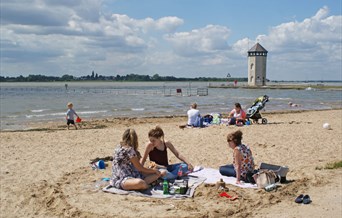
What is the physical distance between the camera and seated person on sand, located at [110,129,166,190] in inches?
244

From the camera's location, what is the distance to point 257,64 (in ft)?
279

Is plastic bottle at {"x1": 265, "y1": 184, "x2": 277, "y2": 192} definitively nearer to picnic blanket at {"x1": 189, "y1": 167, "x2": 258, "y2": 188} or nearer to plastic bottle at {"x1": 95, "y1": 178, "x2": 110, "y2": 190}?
picnic blanket at {"x1": 189, "y1": 167, "x2": 258, "y2": 188}

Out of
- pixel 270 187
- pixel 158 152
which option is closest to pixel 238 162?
pixel 270 187

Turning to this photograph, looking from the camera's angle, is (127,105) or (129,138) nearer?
(129,138)

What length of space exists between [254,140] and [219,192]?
599 cm

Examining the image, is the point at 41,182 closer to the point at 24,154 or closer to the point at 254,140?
the point at 24,154

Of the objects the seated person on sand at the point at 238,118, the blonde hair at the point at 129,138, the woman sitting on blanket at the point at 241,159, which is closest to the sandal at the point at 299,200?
the woman sitting on blanket at the point at 241,159

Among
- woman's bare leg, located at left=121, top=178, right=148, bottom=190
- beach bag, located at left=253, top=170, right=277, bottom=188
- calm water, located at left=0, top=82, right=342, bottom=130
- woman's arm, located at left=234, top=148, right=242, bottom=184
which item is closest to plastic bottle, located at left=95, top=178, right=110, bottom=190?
woman's bare leg, located at left=121, top=178, right=148, bottom=190

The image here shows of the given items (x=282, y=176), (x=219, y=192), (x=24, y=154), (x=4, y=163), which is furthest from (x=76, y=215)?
(x=24, y=154)

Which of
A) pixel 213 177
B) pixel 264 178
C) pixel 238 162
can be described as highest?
pixel 238 162

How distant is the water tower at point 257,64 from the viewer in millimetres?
85438

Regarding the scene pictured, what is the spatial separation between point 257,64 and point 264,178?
8150 centimetres

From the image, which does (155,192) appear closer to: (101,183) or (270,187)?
(101,183)

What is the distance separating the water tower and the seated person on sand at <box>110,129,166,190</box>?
81851mm
